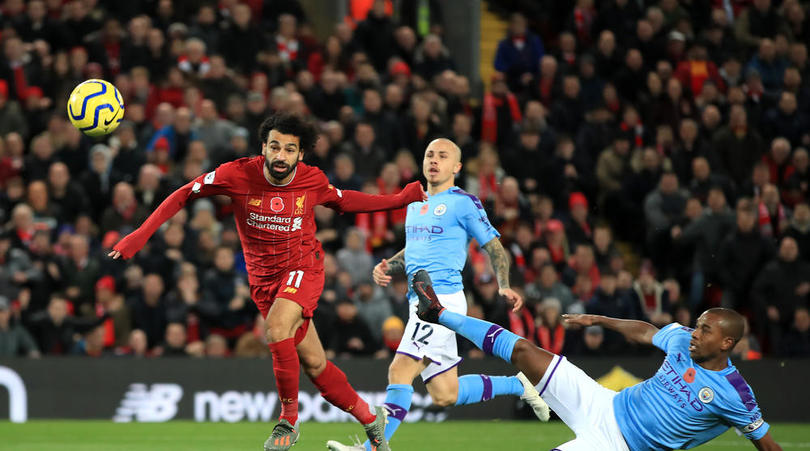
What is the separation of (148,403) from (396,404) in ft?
17.9

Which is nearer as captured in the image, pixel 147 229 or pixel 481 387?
pixel 147 229

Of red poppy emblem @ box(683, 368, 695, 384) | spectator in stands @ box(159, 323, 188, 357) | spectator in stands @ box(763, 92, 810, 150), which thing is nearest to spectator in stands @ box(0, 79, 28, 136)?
spectator in stands @ box(159, 323, 188, 357)

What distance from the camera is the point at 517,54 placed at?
1775 cm

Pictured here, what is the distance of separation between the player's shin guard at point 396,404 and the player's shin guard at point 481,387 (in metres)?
0.58

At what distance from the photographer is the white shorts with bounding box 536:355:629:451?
7.34 m

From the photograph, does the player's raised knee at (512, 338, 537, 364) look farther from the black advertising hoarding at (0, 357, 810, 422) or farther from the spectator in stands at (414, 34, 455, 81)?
the spectator in stands at (414, 34, 455, 81)

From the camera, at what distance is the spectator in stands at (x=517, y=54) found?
1770 cm

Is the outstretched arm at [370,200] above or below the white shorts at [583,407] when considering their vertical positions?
above

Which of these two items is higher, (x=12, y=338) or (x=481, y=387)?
(x=481, y=387)

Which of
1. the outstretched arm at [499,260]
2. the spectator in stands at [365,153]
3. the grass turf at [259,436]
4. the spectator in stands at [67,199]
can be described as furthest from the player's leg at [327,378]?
the spectator in stands at [365,153]

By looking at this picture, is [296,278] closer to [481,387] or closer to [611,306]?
[481,387]

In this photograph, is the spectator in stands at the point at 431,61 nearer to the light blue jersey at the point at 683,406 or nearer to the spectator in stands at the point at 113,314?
the spectator in stands at the point at 113,314

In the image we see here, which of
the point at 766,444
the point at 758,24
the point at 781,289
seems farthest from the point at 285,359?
the point at 758,24

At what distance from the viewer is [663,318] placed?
562 inches
